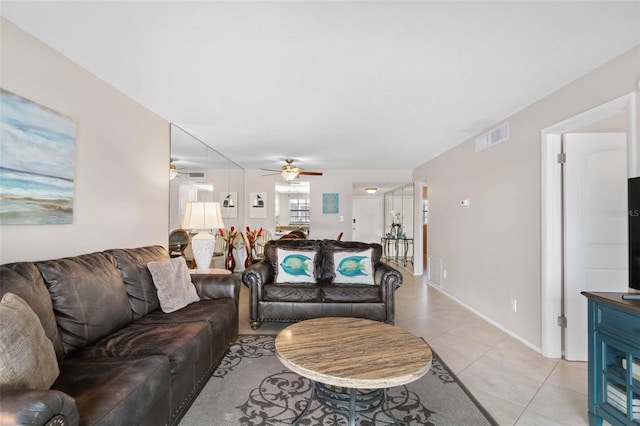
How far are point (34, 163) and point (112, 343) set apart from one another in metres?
1.26

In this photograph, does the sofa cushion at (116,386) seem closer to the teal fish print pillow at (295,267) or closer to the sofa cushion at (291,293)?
the sofa cushion at (291,293)

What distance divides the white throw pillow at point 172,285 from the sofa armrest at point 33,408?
4.72 feet

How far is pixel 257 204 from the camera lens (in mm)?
6836

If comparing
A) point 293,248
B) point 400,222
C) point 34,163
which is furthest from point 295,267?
point 400,222

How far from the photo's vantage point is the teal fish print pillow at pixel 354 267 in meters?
3.41

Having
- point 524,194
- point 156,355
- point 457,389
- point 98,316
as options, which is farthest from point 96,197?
point 524,194

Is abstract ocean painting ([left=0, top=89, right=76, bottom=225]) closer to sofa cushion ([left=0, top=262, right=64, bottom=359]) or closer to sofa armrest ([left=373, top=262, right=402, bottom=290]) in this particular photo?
sofa cushion ([left=0, top=262, right=64, bottom=359])

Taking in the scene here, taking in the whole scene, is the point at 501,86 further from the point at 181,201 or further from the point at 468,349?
the point at 181,201

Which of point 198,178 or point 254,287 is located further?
point 198,178

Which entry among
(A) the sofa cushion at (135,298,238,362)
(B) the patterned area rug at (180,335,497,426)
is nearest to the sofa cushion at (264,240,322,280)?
(A) the sofa cushion at (135,298,238,362)

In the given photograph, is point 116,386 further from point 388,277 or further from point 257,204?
point 257,204

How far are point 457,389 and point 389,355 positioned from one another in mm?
909

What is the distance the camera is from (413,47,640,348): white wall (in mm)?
2338

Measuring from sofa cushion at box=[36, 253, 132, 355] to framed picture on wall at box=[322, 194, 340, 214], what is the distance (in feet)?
16.6
